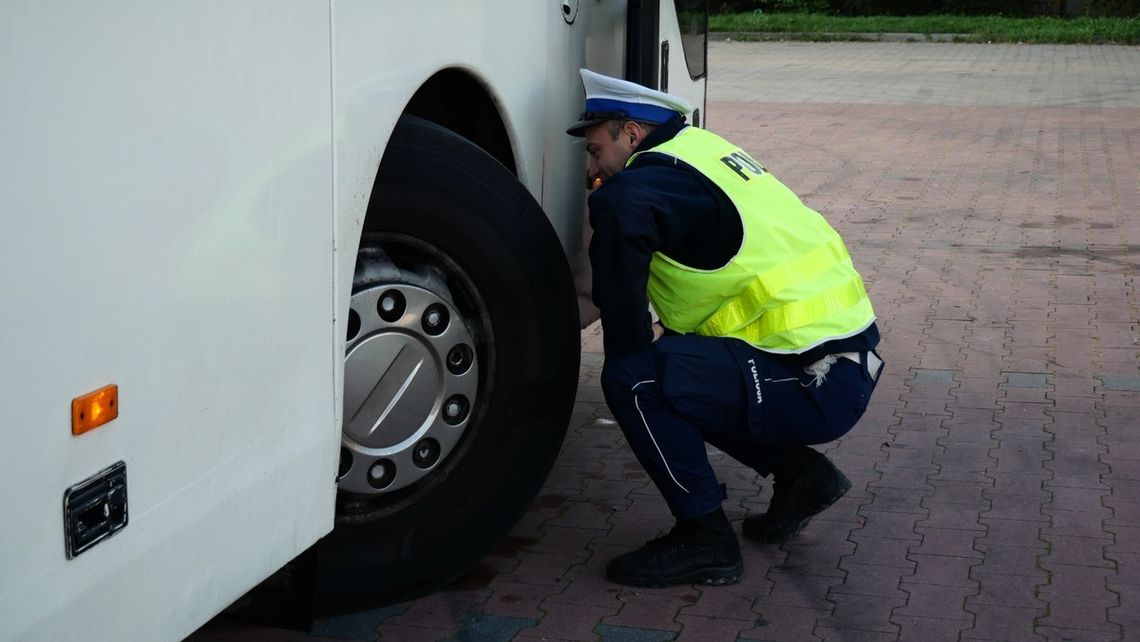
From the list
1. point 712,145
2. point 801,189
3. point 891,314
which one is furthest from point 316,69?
point 801,189

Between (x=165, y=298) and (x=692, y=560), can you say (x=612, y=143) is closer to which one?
(x=692, y=560)

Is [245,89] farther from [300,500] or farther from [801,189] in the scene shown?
[801,189]

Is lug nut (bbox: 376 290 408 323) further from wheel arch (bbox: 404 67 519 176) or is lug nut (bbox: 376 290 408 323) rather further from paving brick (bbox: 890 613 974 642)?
paving brick (bbox: 890 613 974 642)

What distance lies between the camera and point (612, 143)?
3.81 metres

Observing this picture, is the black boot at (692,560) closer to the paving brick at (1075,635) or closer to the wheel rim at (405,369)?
the wheel rim at (405,369)

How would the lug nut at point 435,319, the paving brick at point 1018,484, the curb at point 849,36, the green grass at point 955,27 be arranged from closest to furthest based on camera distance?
1. the lug nut at point 435,319
2. the paving brick at point 1018,484
3. the green grass at point 955,27
4. the curb at point 849,36

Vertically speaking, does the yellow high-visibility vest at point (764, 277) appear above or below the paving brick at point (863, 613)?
above

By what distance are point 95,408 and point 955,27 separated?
27.1 meters

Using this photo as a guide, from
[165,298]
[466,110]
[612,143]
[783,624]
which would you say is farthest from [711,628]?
[165,298]

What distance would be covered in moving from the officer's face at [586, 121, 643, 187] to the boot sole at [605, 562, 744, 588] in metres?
1.05

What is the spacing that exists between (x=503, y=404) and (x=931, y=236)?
5.90 m

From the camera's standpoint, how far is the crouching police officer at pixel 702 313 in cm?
357

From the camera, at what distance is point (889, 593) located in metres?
3.67

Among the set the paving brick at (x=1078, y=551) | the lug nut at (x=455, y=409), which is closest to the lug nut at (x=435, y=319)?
the lug nut at (x=455, y=409)
